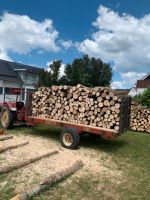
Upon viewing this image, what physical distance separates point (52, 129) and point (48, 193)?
807cm

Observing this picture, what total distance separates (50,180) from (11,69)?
3415 centimetres

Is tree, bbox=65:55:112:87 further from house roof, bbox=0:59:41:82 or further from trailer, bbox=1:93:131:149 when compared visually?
trailer, bbox=1:93:131:149

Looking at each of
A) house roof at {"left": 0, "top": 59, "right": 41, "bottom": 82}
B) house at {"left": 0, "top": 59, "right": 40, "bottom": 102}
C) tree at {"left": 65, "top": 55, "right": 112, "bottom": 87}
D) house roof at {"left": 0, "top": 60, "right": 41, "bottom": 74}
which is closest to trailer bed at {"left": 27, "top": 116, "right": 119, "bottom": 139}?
tree at {"left": 65, "top": 55, "right": 112, "bottom": 87}

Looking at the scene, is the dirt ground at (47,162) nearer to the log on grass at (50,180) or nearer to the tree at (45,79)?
the log on grass at (50,180)

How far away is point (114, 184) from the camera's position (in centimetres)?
714

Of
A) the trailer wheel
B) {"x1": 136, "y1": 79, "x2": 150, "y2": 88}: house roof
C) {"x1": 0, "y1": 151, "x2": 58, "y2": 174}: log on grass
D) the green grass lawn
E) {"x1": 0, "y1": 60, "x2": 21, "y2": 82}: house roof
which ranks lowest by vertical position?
the green grass lawn

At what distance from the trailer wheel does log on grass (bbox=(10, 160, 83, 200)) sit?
1.83 metres

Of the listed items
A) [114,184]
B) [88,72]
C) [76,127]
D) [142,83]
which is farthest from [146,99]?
[88,72]

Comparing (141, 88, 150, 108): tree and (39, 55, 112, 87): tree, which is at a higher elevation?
(39, 55, 112, 87): tree

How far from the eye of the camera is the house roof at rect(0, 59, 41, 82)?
3693cm

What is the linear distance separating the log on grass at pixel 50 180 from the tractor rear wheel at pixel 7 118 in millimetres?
5602

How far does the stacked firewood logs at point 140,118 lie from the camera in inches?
637

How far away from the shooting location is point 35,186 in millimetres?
6199

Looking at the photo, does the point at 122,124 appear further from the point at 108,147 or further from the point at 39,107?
the point at 39,107
